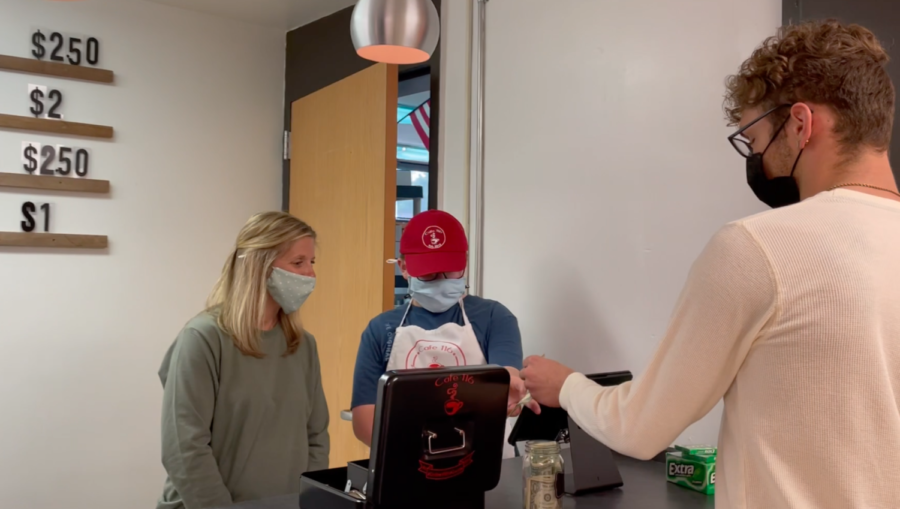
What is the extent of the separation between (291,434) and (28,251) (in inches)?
81.7

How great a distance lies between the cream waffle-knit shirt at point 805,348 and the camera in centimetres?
88

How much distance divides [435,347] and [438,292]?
0.15 metres

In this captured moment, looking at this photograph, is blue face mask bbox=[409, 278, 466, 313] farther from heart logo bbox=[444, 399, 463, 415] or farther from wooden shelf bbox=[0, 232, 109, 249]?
wooden shelf bbox=[0, 232, 109, 249]

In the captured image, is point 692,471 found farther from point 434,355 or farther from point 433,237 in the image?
point 433,237

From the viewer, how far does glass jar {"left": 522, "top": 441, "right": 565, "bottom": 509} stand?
1.40m

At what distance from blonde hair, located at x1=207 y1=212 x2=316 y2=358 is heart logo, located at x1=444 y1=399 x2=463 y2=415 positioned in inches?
29.5

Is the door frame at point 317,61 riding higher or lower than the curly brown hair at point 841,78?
higher

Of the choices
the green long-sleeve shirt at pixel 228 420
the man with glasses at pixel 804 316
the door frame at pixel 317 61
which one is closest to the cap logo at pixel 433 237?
the green long-sleeve shirt at pixel 228 420

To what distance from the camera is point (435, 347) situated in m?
2.06

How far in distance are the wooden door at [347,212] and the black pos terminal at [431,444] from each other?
5.35ft

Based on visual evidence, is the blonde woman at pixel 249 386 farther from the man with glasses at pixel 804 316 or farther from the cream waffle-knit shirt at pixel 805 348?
the cream waffle-knit shirt at pixel 805 348

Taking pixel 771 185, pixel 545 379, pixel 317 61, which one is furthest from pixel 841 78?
pixel 317 61

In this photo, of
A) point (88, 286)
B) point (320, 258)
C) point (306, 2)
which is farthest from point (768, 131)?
point (88, 286)

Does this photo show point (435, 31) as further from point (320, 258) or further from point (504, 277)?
point (320, 258)
